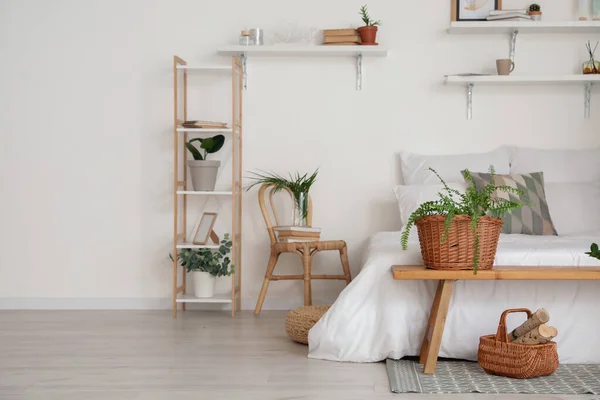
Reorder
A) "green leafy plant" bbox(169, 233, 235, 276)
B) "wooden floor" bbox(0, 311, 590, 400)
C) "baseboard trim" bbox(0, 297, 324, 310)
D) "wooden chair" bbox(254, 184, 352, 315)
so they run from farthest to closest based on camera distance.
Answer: "baseboard trim" bbox(0, 297, 324, 310)
"green leafy plant" bbox(169, 233, 235, 276)
"wooden chair" bbox(254, 184, 352, 315)
"wooden floor" bbox(0, 311, 590, 400)

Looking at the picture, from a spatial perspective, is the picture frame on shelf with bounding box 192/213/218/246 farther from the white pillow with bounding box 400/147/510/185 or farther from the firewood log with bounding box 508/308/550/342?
the firewood log with bounding box 508/308/550/342

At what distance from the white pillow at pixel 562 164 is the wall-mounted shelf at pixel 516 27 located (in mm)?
632

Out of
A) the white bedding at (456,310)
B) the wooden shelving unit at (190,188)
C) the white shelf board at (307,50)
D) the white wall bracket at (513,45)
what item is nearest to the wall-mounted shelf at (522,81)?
the white wall bracket at (513,45)

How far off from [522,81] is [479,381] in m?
2.36

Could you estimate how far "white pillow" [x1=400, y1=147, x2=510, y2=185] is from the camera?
15.5ft

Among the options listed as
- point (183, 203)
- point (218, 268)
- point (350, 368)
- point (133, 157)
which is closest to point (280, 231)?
point (218, 268)

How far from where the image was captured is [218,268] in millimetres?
4695

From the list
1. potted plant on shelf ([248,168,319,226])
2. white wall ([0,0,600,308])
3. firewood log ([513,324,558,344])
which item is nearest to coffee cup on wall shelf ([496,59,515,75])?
white wall ([0,0,600,308])

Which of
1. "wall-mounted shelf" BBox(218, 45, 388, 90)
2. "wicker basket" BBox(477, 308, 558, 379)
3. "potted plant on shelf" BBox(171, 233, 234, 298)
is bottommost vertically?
"wicker basket" BBox(477, 308, 558, 379)

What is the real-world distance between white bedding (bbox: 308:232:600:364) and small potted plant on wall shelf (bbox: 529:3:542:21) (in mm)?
1873

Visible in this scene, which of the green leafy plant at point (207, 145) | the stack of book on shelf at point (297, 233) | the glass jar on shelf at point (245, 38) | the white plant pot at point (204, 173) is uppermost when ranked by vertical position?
the glass jar on shelf at point (245, 38)

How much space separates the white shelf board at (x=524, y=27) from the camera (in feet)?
15.5

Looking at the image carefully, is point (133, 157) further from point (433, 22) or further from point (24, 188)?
point (433, 22)

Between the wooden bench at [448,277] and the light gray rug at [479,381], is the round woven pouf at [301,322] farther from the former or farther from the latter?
the wooden bench at [448,277]
